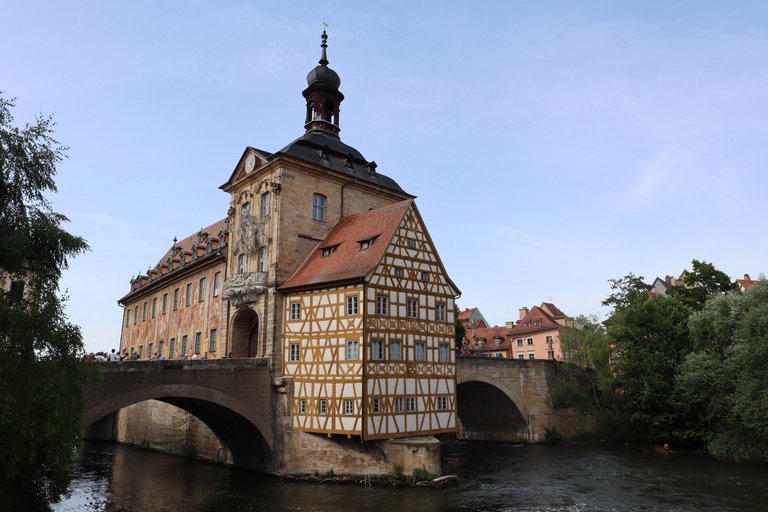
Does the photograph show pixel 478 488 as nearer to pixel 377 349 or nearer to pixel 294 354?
pixel 377 349

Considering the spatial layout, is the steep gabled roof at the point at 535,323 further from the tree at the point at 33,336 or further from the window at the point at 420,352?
the tree at the point at 33,336

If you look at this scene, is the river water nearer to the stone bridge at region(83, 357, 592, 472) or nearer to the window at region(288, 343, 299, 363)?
the stone bridge at region(83, 357, 592, 472)

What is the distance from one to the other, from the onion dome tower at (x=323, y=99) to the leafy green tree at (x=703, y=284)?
24320 millimetres

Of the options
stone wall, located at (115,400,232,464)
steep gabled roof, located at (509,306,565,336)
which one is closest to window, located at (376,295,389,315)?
stone wall, located at (115,400,232,464)

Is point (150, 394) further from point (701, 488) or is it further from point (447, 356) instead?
point (701, 488)

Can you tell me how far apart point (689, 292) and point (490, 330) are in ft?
121

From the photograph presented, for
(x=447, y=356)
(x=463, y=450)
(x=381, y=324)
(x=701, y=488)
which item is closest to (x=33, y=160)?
(x=381, y=324)

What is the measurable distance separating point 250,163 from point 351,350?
11.1 meters

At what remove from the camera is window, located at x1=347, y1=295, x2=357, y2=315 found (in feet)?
72.1

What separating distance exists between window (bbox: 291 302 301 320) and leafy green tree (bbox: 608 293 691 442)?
64.1 ft

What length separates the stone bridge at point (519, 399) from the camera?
34125 mm

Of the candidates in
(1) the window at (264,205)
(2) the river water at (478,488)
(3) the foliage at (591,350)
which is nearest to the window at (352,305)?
(2) the river water at (478,488)

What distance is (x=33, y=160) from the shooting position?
1116 centimetres

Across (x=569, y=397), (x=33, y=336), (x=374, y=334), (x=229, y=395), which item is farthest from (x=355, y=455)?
(x=569, y=397)
